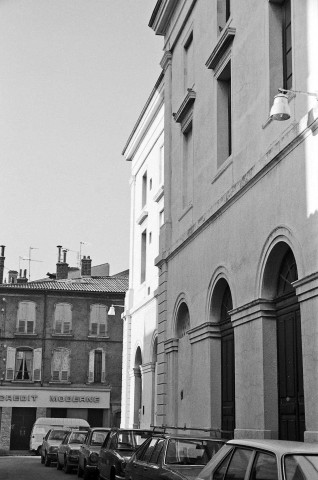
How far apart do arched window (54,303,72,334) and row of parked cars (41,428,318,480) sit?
91.5 feet

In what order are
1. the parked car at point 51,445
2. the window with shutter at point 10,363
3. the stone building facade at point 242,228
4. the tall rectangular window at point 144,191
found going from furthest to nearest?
1. the window with shutter at point 10,363
2. the tall rectangular window at point 144,191
3. the parked car at point 51,445
4. the stone building facade at point 242,228

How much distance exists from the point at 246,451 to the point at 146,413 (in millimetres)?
22831

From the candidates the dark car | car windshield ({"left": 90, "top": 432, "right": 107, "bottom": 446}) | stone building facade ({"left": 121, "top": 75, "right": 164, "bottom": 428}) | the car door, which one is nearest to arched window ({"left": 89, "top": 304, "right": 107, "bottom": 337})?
stone building facade ({"left": 121, "top": 75, "right": 164, "bottom": 428})

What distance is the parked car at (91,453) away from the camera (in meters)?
20.4

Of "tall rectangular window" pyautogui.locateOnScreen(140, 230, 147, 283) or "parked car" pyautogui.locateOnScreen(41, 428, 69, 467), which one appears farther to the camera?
"tall rectangular window" pyautogui.locateOnScreen(140, 230, 147, 283)

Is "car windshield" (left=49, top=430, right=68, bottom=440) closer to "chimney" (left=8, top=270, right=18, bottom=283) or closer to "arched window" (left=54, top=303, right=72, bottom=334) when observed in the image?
"arched window" (left=54, top=303, right=72, bottom=334)

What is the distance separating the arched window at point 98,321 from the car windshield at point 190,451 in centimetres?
4159

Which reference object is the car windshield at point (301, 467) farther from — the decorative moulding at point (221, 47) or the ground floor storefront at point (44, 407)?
the ground floor storefront at point (44, 407)

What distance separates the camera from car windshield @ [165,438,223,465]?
11297 mm

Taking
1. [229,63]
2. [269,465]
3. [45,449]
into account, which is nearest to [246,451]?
[269,465]

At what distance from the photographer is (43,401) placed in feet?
168

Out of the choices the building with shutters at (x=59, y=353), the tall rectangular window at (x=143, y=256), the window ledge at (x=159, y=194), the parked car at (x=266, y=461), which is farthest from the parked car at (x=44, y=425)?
the parked car at (x=266, y=461)

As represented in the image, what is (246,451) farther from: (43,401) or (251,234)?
(43,401)

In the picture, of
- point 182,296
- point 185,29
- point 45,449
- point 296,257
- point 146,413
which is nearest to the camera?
point 296,257
